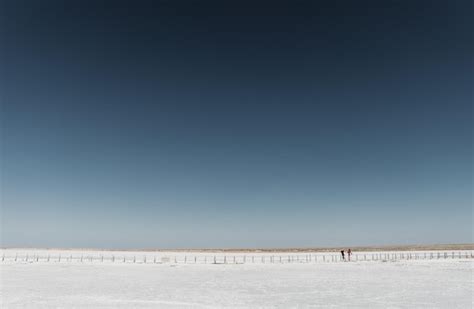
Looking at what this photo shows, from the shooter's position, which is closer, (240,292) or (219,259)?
(240,292)

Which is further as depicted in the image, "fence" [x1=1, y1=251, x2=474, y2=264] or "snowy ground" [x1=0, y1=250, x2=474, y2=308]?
"fence" [x1=1, y1=251, x2=474, y2=264]

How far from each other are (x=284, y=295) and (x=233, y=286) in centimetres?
558

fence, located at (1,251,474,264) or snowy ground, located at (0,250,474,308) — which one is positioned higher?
snowy ground, located at (0,250,474,308)

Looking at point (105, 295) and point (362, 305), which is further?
point (105, 295)

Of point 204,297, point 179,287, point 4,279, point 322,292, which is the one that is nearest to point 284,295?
point 322,292

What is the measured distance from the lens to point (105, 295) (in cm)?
2389

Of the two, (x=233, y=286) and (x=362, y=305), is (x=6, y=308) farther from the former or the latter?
(x=362, y=305)

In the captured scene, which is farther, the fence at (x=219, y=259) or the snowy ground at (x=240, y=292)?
the fence at (x=219, y=259)

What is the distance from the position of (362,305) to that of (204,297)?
972 cm

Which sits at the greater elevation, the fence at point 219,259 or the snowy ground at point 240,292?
the snowy ground at point 240,292

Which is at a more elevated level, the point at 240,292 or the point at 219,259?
the point at 240,292

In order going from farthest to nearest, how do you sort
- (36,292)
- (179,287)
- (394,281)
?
(394,281) → (179,287) → (36,292)

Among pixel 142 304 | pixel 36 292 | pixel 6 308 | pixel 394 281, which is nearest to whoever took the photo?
pixel 6 308

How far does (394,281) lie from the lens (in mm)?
30641
